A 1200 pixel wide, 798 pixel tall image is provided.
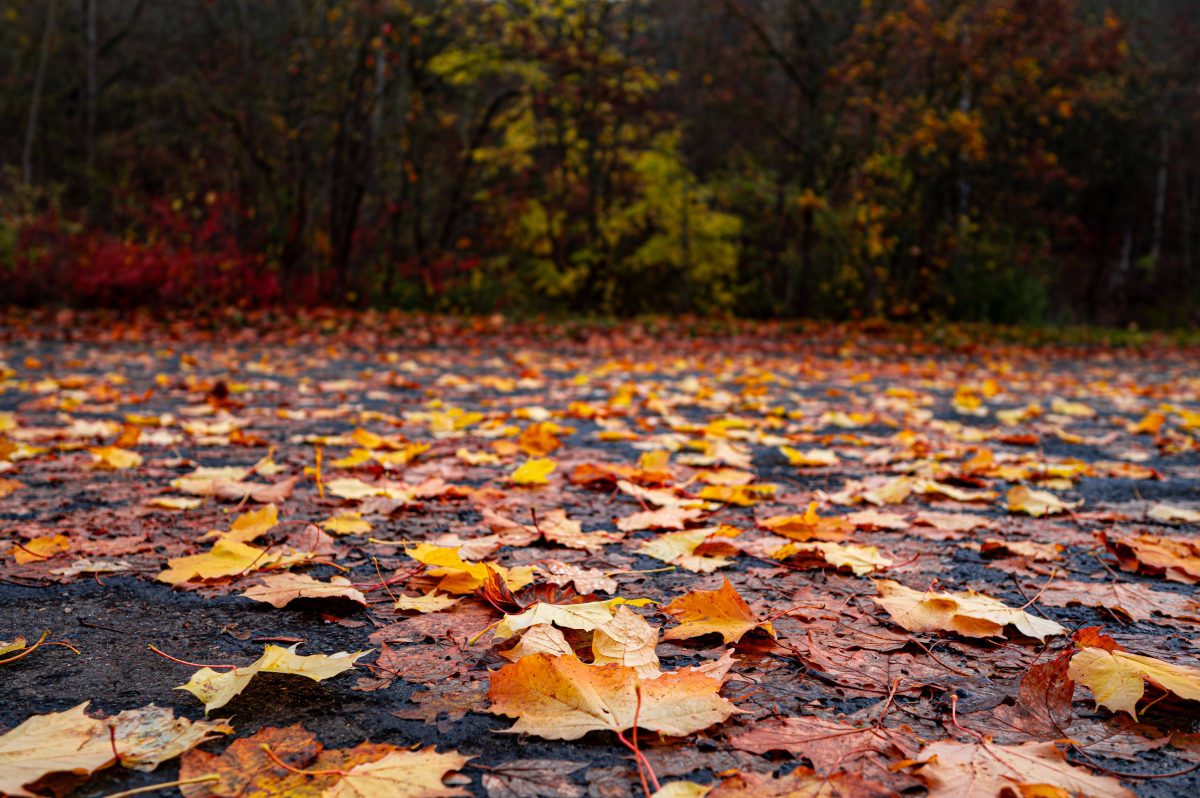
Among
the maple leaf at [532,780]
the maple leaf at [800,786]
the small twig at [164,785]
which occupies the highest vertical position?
the maple leaf at [800,786]

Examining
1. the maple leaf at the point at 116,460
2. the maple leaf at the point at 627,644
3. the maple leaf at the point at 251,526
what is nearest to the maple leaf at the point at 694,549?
the maple leaf at the point at 627,644

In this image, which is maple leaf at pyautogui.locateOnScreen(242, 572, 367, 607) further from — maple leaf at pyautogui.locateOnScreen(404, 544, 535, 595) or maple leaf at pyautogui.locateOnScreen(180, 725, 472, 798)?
maple leaf at pyautogui.locateOnScreen(180, 725, 472, 798)

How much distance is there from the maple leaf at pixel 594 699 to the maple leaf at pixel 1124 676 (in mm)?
500

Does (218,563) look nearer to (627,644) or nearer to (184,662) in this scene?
(184,662)

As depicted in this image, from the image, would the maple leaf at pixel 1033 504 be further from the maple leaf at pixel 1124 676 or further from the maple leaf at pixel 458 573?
the maple leaf at pixel 458 573

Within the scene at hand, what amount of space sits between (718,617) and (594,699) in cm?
36

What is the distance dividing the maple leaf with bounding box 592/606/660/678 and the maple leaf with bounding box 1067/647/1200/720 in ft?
1.92

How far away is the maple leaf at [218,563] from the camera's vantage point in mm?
1542

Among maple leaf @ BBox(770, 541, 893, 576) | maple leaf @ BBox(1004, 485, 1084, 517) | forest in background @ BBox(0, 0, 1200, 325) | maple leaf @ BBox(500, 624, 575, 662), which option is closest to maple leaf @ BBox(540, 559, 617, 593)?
Result: maple leaf @ BBox(500, 624, 575, 662)

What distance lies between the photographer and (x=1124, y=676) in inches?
43.3

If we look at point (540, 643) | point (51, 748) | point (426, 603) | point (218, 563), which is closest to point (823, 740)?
point (540, 643)

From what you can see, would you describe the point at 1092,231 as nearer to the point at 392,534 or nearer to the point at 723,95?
the point at 723,95

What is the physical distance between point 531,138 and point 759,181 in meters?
4.82

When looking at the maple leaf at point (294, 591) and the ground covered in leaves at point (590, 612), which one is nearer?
the ground covered in leaves at point (590, 612)
